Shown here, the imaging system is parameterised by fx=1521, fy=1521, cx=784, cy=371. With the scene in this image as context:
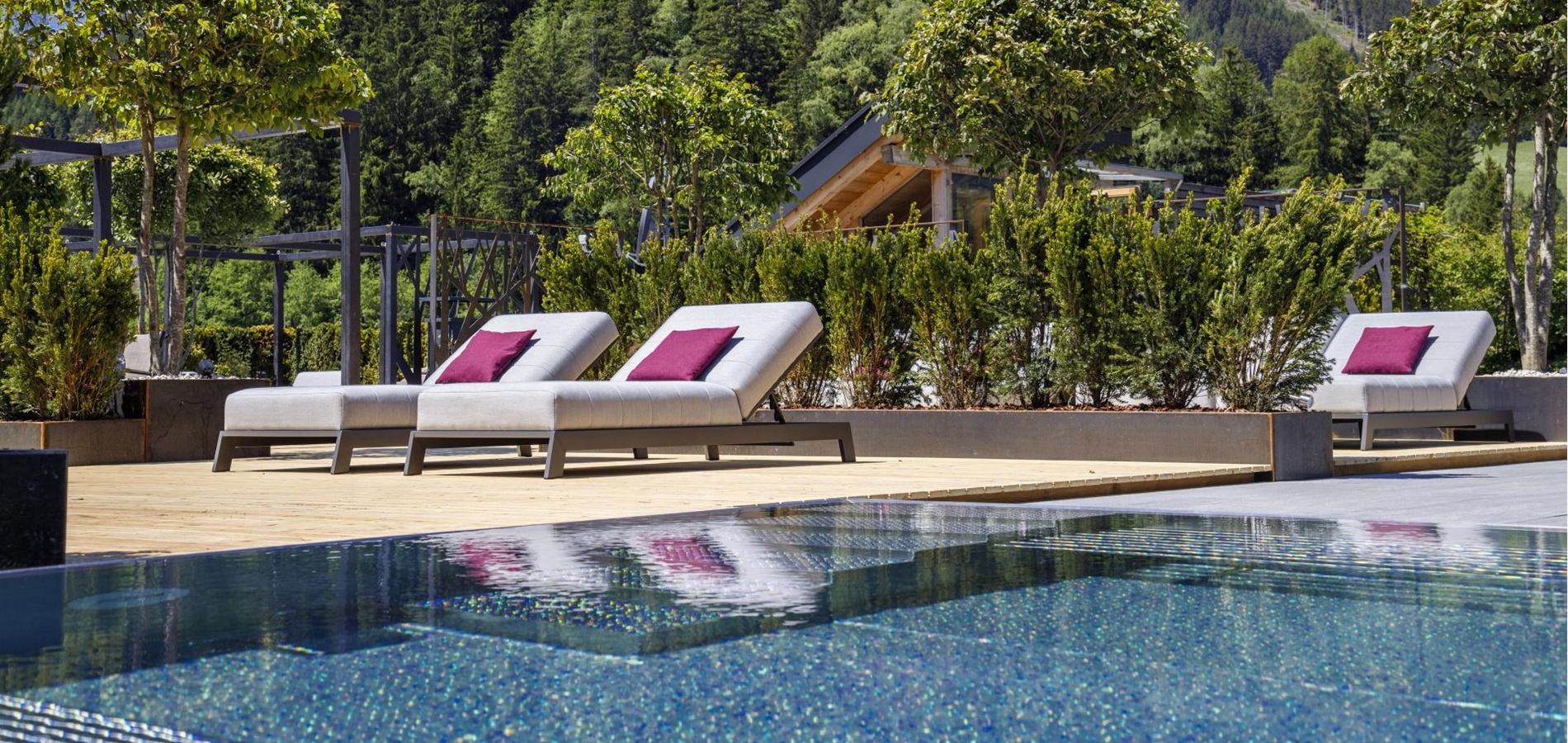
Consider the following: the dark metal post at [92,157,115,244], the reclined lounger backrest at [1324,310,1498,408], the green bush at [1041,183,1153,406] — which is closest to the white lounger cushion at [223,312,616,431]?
the green bush at [1041,183,1153,406]

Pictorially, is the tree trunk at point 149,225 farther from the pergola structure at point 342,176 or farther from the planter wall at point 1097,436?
the planter wall at point 1097,436

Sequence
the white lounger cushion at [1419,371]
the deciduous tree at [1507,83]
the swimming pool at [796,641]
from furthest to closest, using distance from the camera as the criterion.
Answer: the deciduous tree at [1507,83], the white lounger cushion at [1419,371], the swimming pool at [796,641]

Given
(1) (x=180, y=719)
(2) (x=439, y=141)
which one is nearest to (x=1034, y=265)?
(1) (x=180, y=719)

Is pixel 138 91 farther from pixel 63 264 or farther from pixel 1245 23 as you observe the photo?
pixel 1245 23

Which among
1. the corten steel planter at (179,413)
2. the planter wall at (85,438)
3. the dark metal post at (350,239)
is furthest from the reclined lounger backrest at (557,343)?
the dark metal post at (350,239)

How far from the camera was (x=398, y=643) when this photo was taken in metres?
2.39

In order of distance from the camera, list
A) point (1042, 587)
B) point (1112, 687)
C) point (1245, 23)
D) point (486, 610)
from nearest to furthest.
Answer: point (1112, 687), point (486, 610), point (1042, 587), point (1245, 23)

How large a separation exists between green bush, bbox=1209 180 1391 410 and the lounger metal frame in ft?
6.59

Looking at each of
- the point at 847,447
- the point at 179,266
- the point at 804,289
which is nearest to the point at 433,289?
the point at 179,266

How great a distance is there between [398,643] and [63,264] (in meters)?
7.44

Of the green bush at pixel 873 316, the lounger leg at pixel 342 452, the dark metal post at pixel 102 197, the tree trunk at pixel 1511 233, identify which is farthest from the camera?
the tree trunk at pixel 1511 233

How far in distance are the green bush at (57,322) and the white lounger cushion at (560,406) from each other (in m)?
2.79

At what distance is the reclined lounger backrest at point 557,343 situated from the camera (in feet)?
28.1

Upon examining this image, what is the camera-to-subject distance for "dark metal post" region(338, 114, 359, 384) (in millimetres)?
11741
